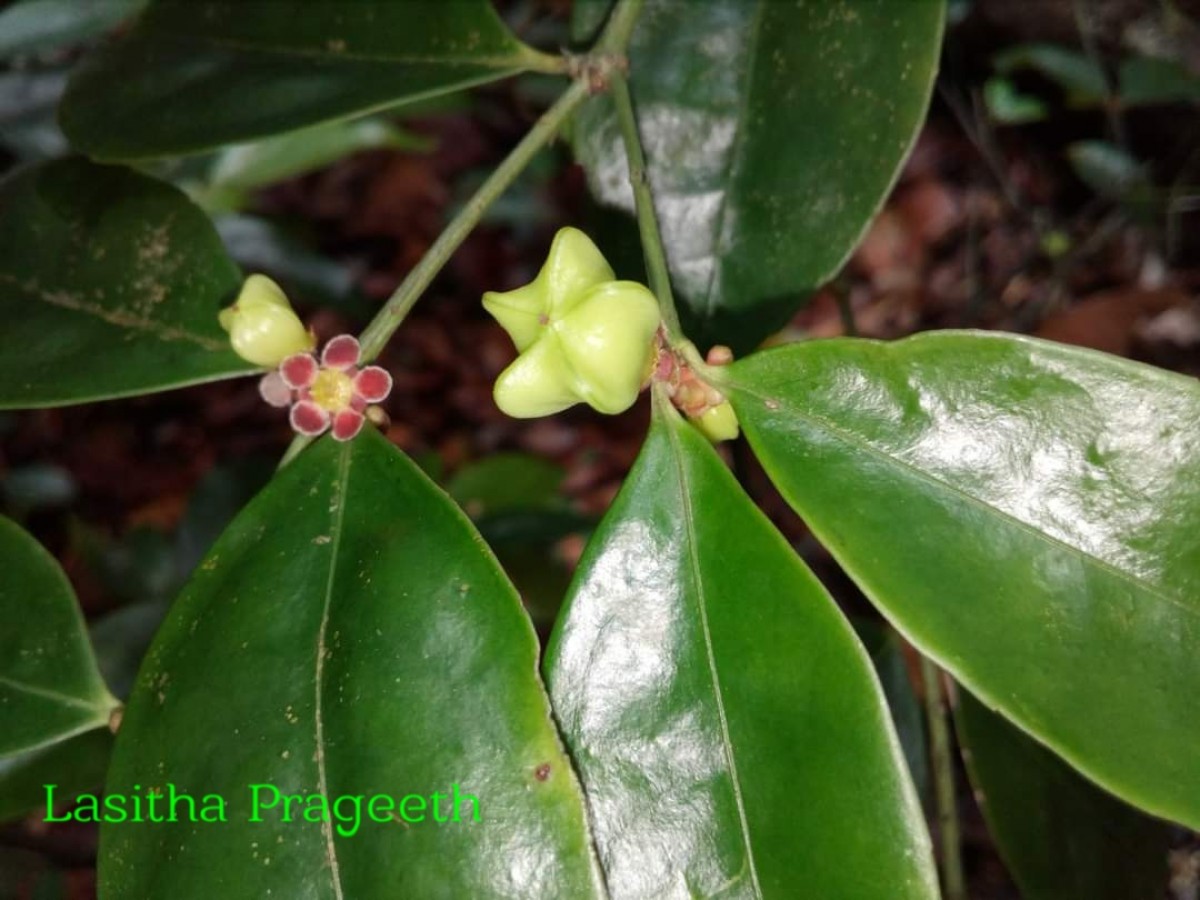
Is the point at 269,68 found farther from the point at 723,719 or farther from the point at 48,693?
the point at 723,719

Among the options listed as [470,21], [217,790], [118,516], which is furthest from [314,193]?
[217,790]

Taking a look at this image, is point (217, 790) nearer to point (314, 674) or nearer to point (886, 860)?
point (314, 674)

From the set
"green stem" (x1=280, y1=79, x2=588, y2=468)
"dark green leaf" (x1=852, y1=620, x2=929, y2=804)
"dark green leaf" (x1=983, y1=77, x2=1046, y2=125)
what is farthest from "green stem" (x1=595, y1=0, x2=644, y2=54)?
"dark green leaf" (x1=983, y1=77, x2=1046, y2=125)

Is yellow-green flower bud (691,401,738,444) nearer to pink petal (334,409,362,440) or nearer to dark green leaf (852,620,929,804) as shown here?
pink petal (334,409,362,440)

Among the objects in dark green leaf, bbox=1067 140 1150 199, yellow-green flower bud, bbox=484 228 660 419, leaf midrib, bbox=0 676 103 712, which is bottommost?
leaf midrib, bbox=0 676 103 712

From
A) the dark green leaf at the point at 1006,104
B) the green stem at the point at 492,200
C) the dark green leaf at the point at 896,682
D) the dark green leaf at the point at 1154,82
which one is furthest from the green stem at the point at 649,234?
the dark green leaf at the point at 1006,104
